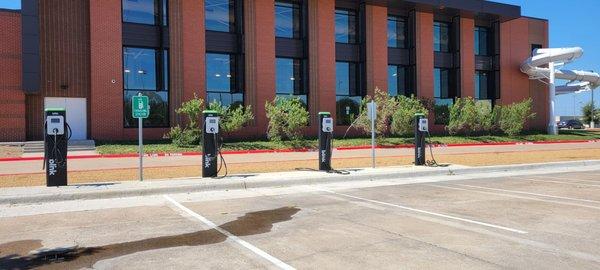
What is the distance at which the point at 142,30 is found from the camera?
97.1ft

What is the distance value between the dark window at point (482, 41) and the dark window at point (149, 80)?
1114 inches

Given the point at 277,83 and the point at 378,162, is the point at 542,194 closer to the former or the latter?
the point at 378,162

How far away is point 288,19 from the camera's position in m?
34.6

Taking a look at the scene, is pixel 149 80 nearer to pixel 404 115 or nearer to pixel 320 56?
pixel 320 56

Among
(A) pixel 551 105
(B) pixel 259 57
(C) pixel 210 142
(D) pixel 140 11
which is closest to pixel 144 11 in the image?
(D) pixel 140 11

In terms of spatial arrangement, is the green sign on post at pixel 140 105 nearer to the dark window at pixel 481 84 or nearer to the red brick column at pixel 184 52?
the red brick column at pixel 184 52

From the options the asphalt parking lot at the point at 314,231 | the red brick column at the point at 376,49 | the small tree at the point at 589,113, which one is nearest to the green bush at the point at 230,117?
the red brick column at the point at 376,49

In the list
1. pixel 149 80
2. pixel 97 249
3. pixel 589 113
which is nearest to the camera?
pixel 97 249

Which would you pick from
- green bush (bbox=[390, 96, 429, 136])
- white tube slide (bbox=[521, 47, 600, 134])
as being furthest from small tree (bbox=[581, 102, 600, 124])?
green bush (bbox=[390, 96, 429, 136])

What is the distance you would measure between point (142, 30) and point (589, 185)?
25.5 m

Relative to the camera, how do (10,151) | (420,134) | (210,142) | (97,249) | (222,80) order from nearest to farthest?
(97,249)
(210,142)
(420,134)
(10,151)
(222,80)

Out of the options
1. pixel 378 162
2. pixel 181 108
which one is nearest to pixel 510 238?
pixel 378 162

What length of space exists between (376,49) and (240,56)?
1090 cm

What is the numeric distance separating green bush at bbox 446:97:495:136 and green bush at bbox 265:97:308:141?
45.0ft
